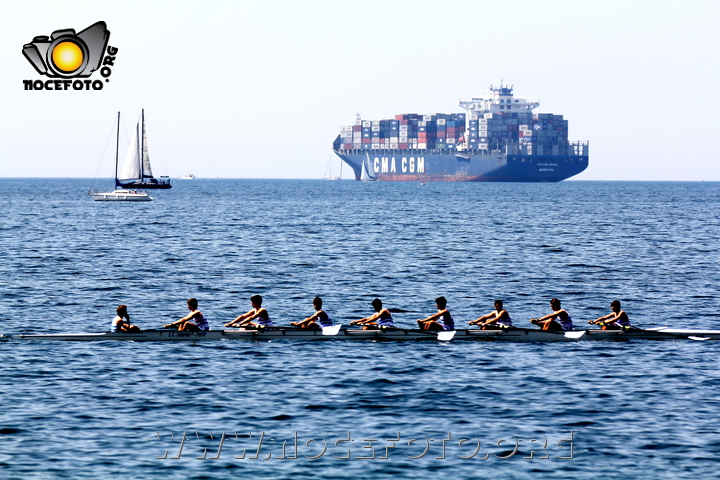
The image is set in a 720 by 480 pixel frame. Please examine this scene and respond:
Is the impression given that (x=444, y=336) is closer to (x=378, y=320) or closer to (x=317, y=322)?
(x=378, y=320)

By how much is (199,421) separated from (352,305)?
20.1m

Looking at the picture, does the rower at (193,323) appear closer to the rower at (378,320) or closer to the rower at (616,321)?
the rower at (378,320)

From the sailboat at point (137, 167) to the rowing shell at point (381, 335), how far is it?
112m

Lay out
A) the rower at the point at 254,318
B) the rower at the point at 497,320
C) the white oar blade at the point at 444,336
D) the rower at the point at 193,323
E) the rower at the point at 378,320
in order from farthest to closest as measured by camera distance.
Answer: the rower at the point at 497,320, the white oar blade at the point at 444,336, the rower at the point at 378,320, the rower at the point at 254,318, the rower at the point at 193,323

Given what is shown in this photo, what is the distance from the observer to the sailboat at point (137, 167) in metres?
139

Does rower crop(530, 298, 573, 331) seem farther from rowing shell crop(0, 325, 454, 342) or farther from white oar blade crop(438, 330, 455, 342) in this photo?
rowing shell crop(0, 325, 454, 342)

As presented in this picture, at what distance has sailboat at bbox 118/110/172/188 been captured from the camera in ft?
456

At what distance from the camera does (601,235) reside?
83.4m

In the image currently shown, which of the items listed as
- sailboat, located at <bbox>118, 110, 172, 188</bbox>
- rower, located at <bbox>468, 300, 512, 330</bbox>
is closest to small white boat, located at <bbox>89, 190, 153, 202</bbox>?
sailboat, located at <bbox>118, 110, 172, 188</bbox>

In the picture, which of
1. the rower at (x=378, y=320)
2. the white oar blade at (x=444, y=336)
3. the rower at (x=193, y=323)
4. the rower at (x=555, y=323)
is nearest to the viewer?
the rower at (x=193, y=323)

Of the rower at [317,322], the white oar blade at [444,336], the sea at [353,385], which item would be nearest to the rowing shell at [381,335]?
the white oar blade at [444,336]

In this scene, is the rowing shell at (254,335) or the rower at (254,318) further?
the rower at (254,318)

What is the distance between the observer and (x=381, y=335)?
30000 millimetres

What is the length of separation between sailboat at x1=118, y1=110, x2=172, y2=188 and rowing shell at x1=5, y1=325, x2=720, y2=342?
112 meters
